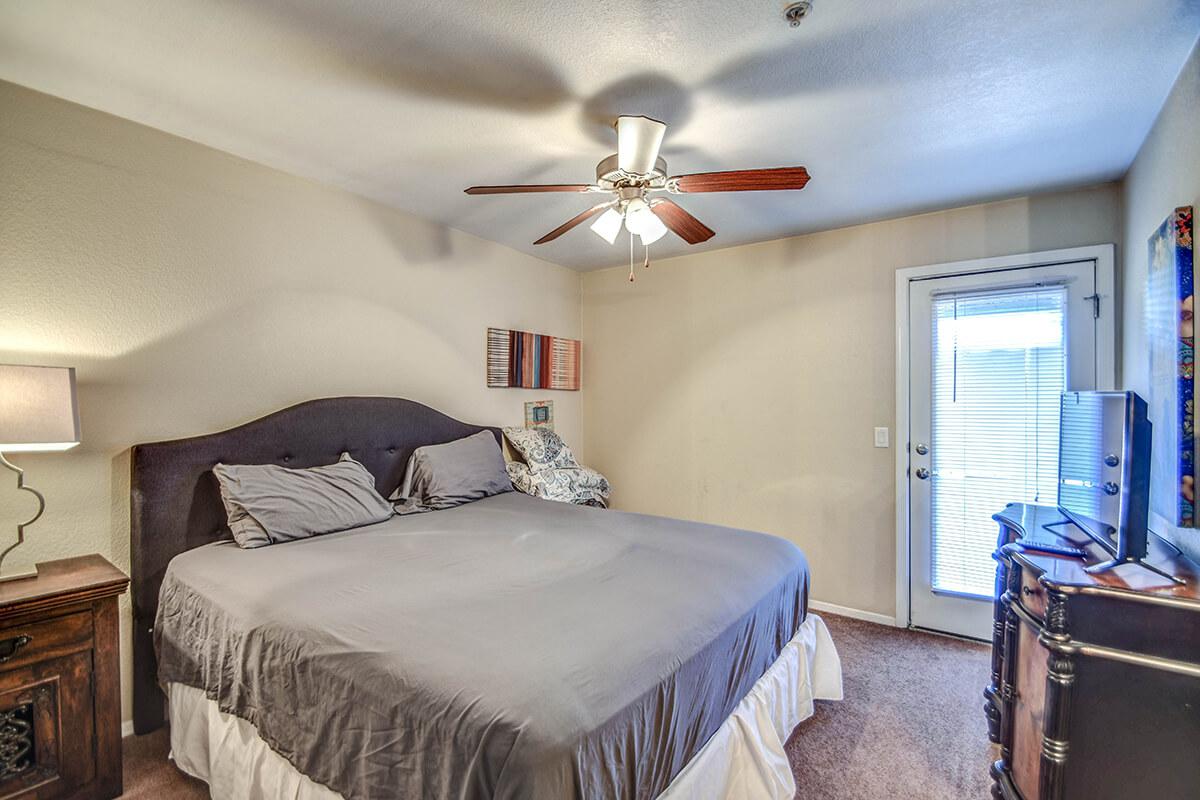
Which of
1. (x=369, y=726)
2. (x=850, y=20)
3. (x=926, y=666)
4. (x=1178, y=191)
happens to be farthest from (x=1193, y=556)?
(x=369, y=726)

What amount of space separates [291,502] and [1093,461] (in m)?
3.04

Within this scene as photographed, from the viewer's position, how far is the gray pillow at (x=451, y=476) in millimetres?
2893

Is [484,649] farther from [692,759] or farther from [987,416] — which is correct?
[987,416]

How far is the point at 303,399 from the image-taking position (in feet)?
8.93

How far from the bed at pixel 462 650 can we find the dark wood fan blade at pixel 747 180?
142 cm

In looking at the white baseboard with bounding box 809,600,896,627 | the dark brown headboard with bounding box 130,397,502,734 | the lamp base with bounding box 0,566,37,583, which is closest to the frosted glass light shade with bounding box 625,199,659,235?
the dark brown headboard with bounding box 130,397,502,734

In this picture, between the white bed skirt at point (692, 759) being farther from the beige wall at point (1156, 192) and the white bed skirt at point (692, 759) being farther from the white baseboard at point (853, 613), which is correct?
the white baseboard at point (853, 613)

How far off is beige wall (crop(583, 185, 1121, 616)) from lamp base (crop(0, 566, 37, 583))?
3367 mm

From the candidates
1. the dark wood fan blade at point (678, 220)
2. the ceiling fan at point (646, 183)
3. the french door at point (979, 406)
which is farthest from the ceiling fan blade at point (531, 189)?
the french door at point (979, 406)

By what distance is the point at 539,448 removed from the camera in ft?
12.4

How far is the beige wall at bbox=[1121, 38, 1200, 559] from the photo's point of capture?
5.35ft

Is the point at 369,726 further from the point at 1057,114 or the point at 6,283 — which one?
the point at 1057,114

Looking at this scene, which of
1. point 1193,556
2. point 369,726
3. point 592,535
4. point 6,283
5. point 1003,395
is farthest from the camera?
point 1003,395

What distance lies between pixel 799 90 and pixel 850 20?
355 millimetres
